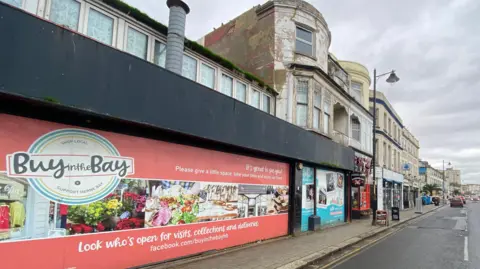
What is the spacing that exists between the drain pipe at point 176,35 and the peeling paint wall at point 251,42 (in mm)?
6309

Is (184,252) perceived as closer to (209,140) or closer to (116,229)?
(116,229)

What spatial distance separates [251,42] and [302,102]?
3.76 meters

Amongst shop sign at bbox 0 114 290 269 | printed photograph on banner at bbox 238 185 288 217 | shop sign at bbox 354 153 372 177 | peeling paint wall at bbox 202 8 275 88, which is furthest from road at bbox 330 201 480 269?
peeling paint wall at bbox 202 8 275 88

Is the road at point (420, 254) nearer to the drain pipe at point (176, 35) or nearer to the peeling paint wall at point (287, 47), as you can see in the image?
the peeling paint wall at point (287, 47)

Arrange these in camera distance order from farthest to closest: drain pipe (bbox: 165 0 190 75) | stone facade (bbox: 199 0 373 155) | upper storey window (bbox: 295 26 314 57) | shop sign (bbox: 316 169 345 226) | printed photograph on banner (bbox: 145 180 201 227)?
shop sign (bbox: 316 169 345 226), upper storey window (bbox: 295 26 314 57), stone facade (bbox: 199 0 373 155), drain pipe (bbox: 165 0 190 75), printed photograph on banner (bbox: 145 180 201 227)

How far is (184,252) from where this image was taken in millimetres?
7805

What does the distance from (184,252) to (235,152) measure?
3351 mm

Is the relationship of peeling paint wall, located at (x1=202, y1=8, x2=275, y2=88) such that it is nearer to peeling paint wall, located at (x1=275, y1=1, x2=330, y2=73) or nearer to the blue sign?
peeling paint wall, located at (x1=275, y1=1, x2=330, y2=73)

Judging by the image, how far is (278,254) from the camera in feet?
29.6

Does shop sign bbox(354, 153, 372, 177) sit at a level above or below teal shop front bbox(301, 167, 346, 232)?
above

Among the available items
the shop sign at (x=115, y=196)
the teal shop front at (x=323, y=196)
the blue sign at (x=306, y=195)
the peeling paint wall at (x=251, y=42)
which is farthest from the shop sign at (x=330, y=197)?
the shop sign at (x=115, y=196)

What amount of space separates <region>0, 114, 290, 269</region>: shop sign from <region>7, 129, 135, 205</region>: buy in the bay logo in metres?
0.02

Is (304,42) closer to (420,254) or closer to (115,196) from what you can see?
(420,254)

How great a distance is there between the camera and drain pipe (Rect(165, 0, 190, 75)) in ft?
26.8
